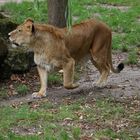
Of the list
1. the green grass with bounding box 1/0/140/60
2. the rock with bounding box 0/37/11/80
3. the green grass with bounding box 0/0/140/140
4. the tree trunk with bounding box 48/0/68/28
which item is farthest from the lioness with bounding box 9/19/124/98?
the green grass with bounding box 1/0/140/60

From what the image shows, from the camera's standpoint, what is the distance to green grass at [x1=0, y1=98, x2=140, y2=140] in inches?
282

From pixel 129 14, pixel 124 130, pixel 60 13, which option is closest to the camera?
pixel 124 130

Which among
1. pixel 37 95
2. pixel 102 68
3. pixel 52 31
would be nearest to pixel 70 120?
pixel 37 95

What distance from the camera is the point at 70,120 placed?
788 cm

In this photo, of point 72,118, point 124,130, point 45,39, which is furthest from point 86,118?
point 45,39

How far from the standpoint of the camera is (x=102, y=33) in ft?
32.0

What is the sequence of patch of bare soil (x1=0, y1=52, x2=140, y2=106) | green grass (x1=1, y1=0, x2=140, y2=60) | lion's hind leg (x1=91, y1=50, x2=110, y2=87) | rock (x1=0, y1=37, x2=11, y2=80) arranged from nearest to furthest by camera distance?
patch of bare soil (x1=0, y1=52, x2=140, y2=106)
lion's hind leg (x1=91, y1=50, x2=110, y2=87)
rock (x1=0, y1=37, x2=11, y2=80)
green grass (x1=1, y1=0, x2=140, y2=60)

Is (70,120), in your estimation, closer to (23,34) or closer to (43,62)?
(43,62)

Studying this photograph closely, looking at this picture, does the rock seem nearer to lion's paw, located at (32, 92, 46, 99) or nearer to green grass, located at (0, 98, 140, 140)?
lion's paw, located at (32, 92, 46, 99)

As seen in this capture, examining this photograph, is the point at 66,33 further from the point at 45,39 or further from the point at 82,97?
the point at 82,97

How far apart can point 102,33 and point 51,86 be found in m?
1.24

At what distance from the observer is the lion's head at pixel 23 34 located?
9.41m

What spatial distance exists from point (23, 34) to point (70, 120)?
6.91 feet

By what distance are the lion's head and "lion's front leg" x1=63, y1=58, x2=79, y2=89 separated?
72 centimetres
